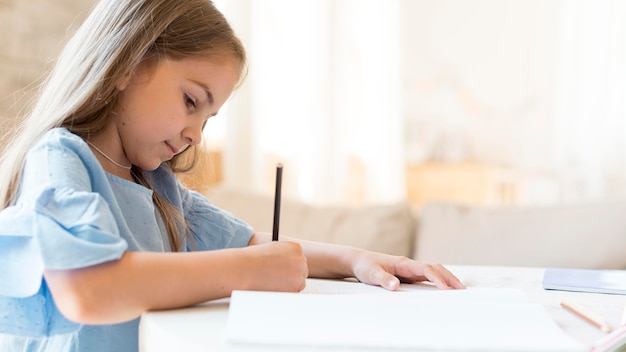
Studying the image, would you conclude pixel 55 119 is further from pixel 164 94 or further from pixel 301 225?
pixel 301 225

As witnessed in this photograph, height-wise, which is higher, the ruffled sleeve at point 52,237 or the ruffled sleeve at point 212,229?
the ruffled sleeve at point 52,237

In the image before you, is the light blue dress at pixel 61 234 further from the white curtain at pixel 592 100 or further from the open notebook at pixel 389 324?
the white curtain at pixel 592 100

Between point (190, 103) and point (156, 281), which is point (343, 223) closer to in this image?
point (190, 103)

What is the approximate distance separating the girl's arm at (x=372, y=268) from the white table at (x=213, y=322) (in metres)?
0.11

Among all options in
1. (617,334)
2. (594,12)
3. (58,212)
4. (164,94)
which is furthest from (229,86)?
(594,12)

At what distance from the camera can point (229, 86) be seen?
1.02m

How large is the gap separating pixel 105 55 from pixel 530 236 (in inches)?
46.9

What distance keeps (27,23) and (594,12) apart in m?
2.49

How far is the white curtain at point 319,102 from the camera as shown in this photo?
9.82 ft

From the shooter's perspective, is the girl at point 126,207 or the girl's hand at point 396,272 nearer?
the girl at point 126,207

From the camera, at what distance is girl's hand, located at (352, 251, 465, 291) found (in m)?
0.94

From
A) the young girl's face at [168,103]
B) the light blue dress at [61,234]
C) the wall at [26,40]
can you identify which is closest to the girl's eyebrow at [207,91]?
the young girl's face at [168,103]

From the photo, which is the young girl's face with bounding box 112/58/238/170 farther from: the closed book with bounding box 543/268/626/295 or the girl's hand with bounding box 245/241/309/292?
the closed book with bounding box 543/268/626/295

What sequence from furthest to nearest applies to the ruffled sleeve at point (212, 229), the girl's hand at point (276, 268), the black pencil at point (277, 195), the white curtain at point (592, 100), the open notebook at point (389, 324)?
1. the white curtain at point (592, 100)
2. the ruffled sleeve at point (212, 229)
3. the black pencil at point (277, 195)
4. the girl's hand at point (276, 268)
5. the open notebook at point (389, 324)
